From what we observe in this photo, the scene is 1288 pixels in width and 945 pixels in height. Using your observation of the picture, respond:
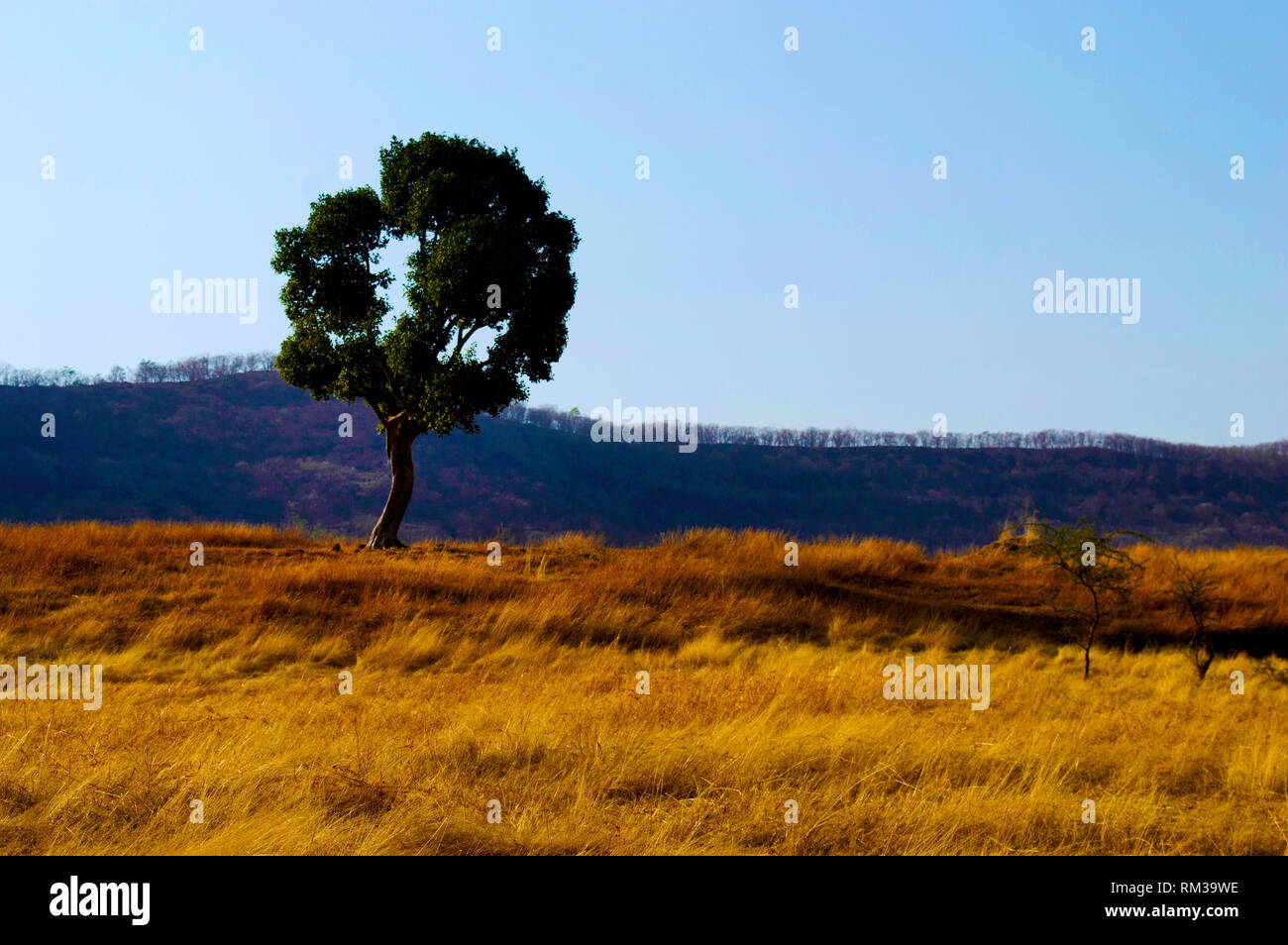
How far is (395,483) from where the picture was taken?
21.6 meters

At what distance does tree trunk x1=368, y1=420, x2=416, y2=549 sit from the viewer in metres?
21.3

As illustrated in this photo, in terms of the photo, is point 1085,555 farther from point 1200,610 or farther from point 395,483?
point 395,483

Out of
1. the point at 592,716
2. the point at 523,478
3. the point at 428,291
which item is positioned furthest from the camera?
the point at 523,478

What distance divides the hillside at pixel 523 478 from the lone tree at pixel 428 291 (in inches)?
2721

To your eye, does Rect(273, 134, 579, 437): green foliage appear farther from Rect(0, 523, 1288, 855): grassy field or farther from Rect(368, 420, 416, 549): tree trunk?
Rect(0, 523, 1288, 855): grassy field

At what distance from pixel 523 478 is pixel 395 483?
91.8 m

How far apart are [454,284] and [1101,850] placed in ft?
56.8

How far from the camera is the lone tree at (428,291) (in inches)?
783

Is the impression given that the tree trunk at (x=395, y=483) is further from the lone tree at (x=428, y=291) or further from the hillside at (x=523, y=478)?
the hillside at (x=523, y=478)

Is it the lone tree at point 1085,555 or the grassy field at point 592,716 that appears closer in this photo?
the grassy field at point 592,716

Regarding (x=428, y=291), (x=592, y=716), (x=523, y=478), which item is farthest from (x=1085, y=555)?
(x=523, y=478)

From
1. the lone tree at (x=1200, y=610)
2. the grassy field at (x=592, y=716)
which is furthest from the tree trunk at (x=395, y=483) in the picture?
the lone tree at (x=1200, y=610)
